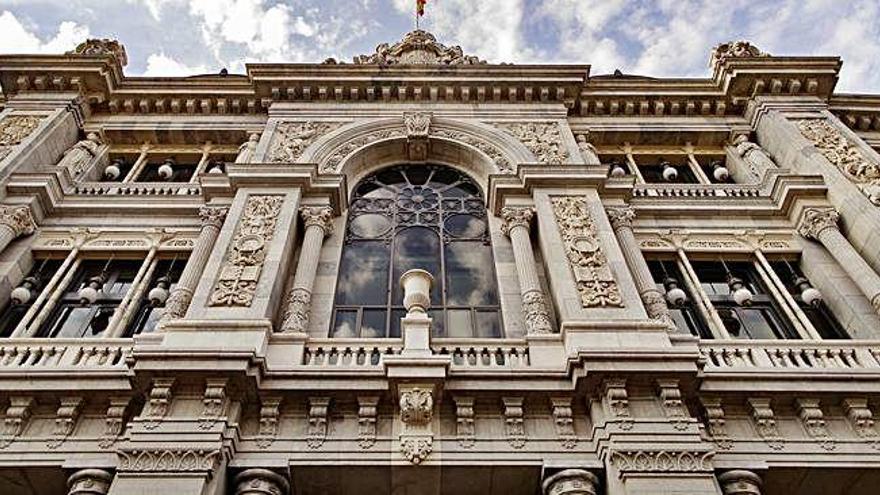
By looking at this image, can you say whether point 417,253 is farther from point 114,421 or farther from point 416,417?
point 114,421

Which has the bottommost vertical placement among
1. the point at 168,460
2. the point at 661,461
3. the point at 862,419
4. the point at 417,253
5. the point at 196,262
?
the point at 661,461

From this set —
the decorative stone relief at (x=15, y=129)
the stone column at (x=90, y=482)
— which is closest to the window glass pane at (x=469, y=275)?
the stone column at (x=90, y=482)

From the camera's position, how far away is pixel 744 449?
30.6 ft

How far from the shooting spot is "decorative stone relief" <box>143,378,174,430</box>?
895 cm

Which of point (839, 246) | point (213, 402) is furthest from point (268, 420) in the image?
point (839, 246)

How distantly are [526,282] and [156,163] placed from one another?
1242 cm

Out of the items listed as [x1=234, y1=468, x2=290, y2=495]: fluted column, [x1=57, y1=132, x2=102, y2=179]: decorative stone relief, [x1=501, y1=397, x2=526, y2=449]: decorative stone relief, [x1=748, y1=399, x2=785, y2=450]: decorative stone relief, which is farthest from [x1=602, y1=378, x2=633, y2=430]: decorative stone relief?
[x1=57, y1=132, x2=102, y2=179]: decorative stone relief

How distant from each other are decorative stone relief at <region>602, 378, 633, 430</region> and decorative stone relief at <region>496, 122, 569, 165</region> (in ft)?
25.4

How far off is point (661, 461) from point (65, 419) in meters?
8.64

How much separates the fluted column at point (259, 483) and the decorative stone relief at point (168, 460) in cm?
46

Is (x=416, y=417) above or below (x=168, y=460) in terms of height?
above

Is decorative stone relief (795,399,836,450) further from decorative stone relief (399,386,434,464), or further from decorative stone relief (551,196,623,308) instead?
decorative stone relief (399,386,434,464)

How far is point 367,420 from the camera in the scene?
30.9 ft

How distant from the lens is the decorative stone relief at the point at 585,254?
11.6 m
